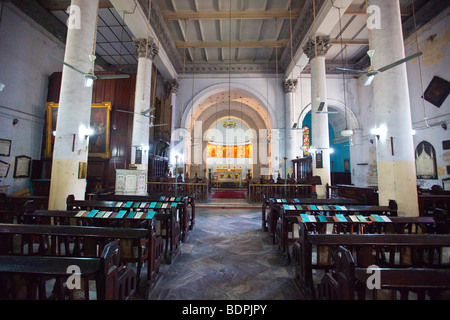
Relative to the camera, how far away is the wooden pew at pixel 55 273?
110cm

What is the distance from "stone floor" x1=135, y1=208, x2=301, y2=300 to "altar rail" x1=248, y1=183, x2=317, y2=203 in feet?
12.2

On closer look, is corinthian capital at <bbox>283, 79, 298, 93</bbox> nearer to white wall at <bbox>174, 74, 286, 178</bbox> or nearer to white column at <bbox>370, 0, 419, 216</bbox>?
white wall at <bbox>174, 74, 286, 178</bbox>

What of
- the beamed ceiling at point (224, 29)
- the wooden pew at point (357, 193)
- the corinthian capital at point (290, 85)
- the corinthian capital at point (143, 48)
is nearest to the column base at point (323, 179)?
the wooden pew at point (357, 193)

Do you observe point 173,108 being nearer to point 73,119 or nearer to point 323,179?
point 73,119

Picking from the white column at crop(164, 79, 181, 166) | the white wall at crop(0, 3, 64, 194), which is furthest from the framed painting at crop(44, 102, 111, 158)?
the white column at crop(164, 79, 181, 166)

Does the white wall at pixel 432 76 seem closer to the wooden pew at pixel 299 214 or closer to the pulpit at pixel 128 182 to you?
the wooden pew at pixel 299 214

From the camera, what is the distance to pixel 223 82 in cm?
1205

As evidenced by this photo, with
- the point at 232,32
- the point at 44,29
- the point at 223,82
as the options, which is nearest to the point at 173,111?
the point at 223,82

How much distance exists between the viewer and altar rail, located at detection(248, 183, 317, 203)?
7383 millimetres

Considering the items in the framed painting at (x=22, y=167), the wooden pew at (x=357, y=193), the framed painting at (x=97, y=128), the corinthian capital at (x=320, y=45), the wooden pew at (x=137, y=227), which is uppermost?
the corinthian capital at (x=320, y=45)

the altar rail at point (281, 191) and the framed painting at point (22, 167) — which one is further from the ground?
the framed painting at point (22, 167)

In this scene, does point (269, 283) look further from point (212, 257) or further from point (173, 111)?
point (173, 111)

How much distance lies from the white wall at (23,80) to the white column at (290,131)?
449 inches
